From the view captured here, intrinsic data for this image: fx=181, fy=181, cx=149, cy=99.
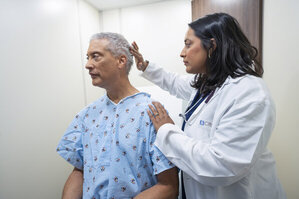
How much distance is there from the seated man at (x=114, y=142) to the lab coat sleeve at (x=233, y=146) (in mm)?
182

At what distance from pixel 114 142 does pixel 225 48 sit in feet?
2.31

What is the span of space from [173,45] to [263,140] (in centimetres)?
192

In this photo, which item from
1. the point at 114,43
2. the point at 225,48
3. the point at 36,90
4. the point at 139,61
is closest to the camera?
the point at 225,48

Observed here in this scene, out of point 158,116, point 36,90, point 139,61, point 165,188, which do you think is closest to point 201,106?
point 158,116

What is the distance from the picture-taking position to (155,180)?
94cm

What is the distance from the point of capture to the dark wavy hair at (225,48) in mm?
812

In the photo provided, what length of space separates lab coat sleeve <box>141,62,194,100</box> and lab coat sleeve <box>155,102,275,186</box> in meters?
0.70

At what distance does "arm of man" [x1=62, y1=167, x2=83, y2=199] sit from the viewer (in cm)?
102

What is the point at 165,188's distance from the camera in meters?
0.86

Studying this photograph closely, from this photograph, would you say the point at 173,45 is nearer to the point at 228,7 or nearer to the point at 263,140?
the point at 228,7

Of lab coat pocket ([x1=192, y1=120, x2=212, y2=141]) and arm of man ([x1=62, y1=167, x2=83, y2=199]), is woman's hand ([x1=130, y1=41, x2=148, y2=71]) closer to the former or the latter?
lab coat pocket ([x1=192, y1=120, x2=212, y2=141])

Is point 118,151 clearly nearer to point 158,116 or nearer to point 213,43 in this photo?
point 158,116

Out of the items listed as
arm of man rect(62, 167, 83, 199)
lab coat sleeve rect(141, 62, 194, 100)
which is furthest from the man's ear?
arm of man rect(62, 167, 83, 199)

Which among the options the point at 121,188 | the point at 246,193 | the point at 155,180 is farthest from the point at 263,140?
the point at 121,188
